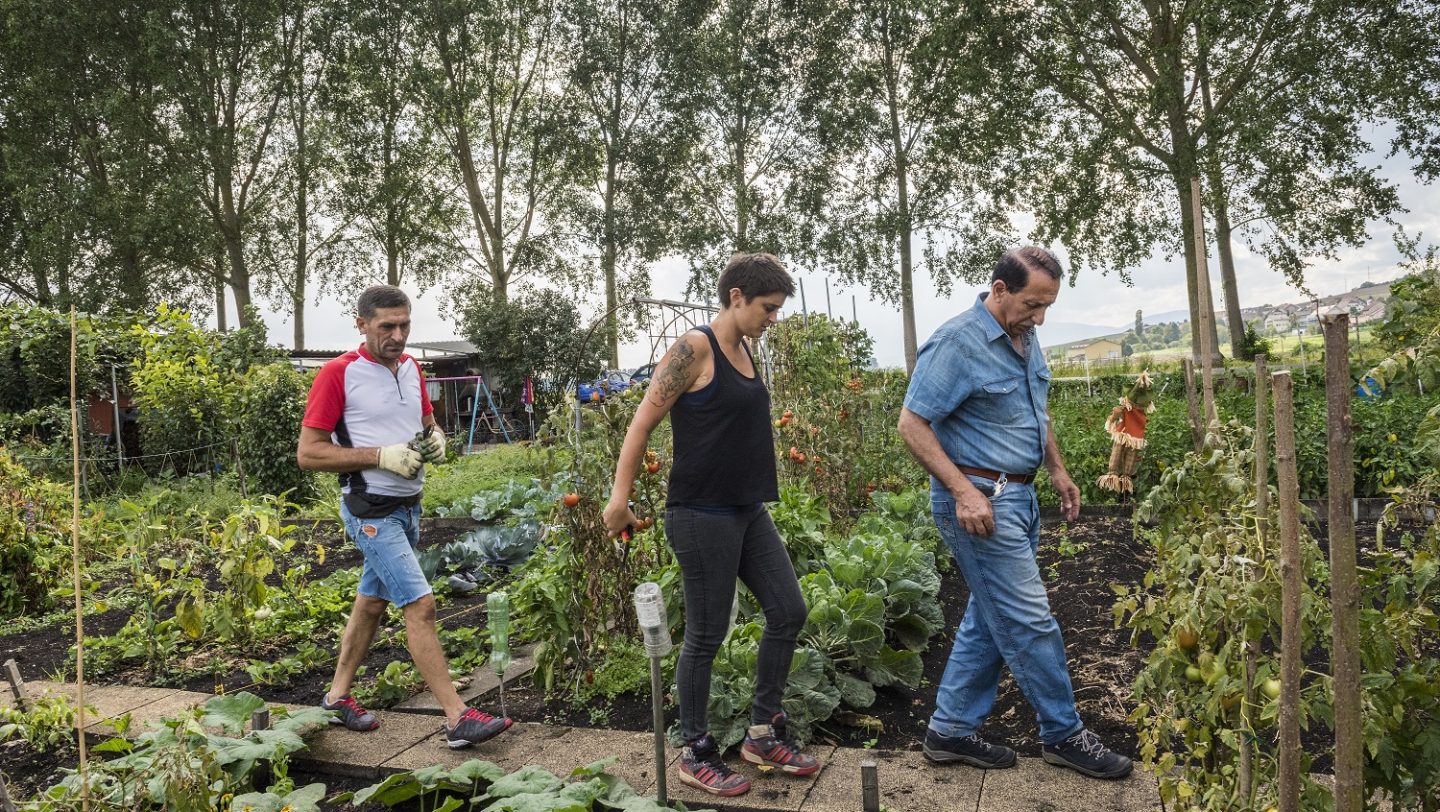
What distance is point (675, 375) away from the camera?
9.51ft

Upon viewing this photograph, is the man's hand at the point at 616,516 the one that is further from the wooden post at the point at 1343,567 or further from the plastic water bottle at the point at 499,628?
the wooden post at the point at 1343,567

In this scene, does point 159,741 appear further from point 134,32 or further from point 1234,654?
point 134,32

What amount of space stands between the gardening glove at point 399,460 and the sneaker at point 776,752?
4.88 feet

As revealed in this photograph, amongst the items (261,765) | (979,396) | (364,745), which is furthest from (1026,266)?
(261,765)

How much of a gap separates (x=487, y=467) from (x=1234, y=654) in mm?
11297

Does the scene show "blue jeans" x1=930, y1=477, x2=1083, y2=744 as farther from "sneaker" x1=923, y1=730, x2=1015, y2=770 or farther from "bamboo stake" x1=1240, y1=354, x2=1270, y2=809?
"bamboo stake" x1=1240, y1=354, x2=1270, y2=809

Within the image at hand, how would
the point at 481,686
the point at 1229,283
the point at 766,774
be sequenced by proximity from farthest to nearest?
the point at 1229,283, the point at 481,686, the point at 766,774

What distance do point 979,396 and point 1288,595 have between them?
122 cm

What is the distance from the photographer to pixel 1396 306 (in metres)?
2.39

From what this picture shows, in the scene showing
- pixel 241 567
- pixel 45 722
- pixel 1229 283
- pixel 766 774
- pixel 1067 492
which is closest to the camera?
pixel 766 774

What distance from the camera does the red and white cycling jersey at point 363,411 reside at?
3.52 metres

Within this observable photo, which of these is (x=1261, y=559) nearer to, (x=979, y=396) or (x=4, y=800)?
(x=979, y=396)

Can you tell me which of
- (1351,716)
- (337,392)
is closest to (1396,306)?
(1351,716)

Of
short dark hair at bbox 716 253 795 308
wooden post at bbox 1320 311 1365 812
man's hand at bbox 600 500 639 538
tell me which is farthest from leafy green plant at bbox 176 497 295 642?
wooden post at bbox 1320 311 1365 812
